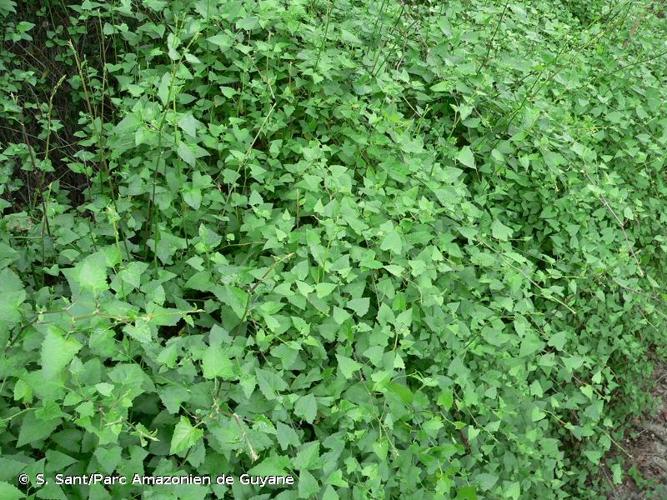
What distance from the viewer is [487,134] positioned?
111 inches

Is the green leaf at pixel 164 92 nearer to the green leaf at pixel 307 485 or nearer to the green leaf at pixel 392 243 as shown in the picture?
the green leaf at pixel 392 243

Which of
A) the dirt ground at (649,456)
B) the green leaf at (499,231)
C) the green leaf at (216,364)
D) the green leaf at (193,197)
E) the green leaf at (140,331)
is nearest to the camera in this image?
the green leaf at (140,331)

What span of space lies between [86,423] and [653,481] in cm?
297

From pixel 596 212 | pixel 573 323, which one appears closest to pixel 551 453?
pixel 573 323

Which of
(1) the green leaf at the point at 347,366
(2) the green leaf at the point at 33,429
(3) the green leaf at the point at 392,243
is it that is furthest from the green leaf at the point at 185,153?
(2) the green leaf at the point at 33,429

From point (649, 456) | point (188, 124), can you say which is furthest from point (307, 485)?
point (649, 456)

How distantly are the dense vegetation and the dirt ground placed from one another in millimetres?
136

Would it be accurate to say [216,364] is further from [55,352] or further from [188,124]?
[188,124]

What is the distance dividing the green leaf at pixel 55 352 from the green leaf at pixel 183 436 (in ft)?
1.13

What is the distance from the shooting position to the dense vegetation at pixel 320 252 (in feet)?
5.07

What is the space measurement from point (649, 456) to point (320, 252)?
245cm

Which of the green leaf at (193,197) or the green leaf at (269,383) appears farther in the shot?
the green leaf at (193,197)

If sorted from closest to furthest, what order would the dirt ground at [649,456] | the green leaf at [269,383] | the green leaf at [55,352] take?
the green leaf at [55,352]
the green leaf at [269,383]
the dirt ground at [649,456]

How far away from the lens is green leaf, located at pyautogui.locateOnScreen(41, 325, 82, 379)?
48.5 inches
